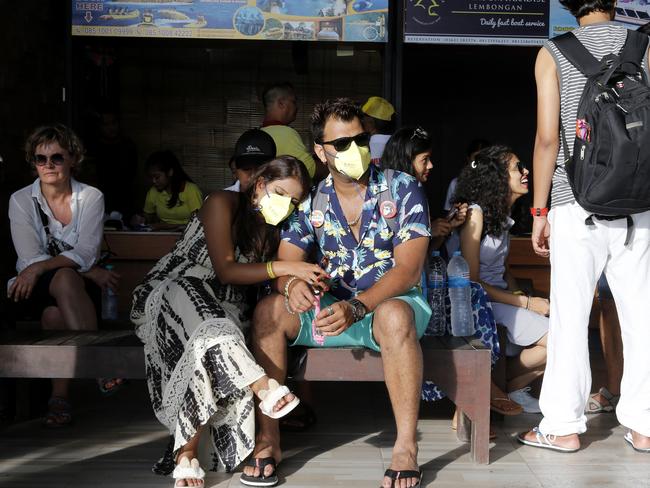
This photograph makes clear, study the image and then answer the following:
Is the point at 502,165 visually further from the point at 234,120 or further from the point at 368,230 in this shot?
the point at 234,120

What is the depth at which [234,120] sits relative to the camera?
8.80 meters

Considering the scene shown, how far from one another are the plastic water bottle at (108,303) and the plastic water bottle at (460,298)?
1616mm

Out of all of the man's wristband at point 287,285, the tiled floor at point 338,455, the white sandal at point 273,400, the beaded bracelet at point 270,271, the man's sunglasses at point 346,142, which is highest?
the man's sunglasses at point 346,142

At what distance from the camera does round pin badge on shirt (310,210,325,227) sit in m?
3.41

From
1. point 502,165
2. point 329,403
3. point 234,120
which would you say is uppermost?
point 234,120

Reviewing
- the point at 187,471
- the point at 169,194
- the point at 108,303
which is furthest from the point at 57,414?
the point at 169,194

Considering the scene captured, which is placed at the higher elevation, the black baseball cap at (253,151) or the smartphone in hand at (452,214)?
the black baseball cap at (253,151)

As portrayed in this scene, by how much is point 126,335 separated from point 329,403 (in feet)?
3.78

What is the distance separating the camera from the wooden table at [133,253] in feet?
19.9

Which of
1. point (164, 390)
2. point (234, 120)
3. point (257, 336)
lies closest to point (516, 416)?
point (257, 336)

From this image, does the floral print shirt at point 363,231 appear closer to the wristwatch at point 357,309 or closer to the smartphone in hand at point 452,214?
the wristwatch at point 357,309

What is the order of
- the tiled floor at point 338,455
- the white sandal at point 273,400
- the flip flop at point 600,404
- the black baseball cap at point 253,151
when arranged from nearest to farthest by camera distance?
1. the white sandal at point 273,400
2. the tiled floor at point 338,455
3. the black baseball cap at point 253,151
4. the flip flop at point 600,404

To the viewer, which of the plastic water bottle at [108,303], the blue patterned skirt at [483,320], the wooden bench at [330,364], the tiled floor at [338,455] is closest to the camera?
the tiled floor at [338,455]

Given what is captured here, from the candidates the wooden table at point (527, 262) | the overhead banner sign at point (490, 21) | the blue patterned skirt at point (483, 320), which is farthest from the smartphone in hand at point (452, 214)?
the overhead banner sign at point (490, 21)
